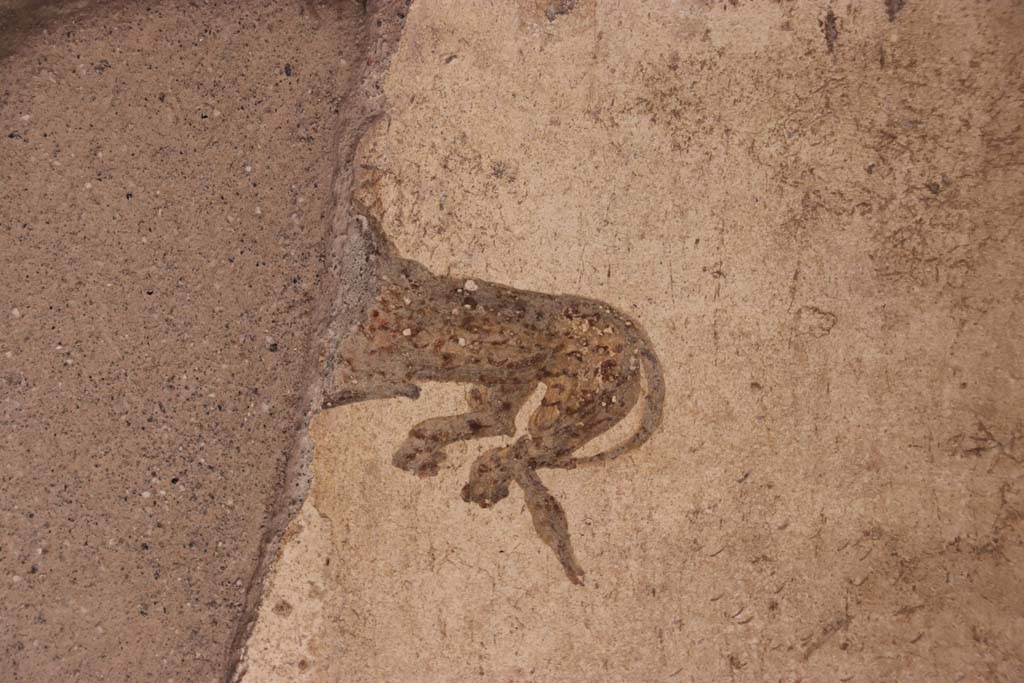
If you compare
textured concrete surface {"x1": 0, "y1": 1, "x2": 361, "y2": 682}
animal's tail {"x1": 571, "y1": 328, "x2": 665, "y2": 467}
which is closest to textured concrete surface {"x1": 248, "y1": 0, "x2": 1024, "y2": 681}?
animal's tail {"x1": 571, "y1": 328, "x2": 665, "y2": 467}

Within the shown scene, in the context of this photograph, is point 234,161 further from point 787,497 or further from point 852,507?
point 852,507

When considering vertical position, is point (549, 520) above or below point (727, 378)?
below

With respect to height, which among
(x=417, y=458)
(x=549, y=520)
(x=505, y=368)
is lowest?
(x=549, y=520)

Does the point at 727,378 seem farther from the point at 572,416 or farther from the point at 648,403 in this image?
the point at 572,416

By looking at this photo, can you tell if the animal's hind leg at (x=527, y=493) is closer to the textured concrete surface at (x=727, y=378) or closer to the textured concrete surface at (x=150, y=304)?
the textured concrete surface at (x=727, y=378)

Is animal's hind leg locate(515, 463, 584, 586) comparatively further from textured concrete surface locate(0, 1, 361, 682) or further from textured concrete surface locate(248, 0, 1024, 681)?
textured concrete surface locate(0, 1, 361, 682)

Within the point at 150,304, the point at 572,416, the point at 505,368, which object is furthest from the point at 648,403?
the point at 150,304

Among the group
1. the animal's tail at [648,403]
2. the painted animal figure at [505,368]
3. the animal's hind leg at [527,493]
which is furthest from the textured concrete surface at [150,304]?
the animal's tail at [648,403]
